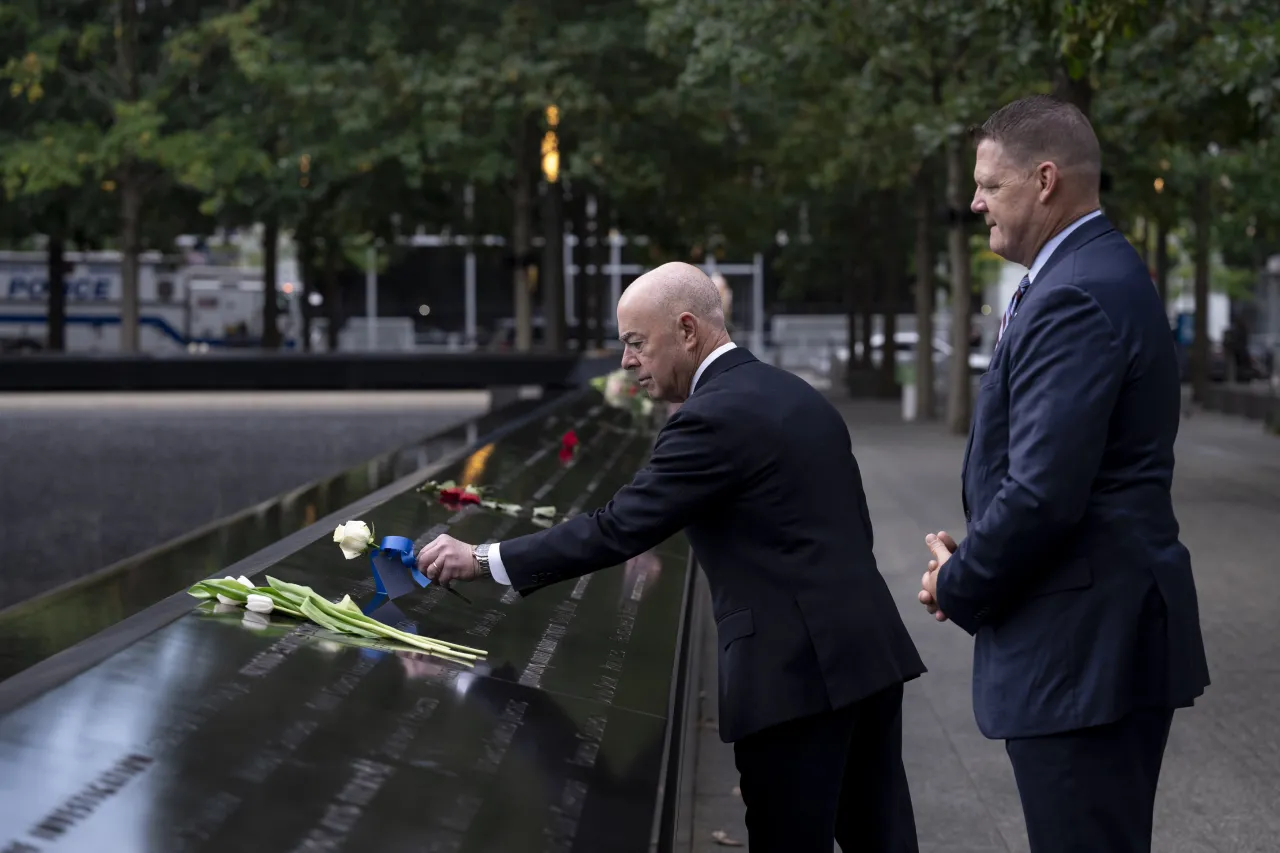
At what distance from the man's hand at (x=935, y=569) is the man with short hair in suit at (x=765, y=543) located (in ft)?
0.66

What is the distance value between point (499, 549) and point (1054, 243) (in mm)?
1433

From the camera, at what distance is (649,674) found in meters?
4.94

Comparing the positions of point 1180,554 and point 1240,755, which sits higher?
point 1180,554

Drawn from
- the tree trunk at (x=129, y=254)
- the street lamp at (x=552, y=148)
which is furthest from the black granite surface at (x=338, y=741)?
the tree trunk at (x=129, y=254)

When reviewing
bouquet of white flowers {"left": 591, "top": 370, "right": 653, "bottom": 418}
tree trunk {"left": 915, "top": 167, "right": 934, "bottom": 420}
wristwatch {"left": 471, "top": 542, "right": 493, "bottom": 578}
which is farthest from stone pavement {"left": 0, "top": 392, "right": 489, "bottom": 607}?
wristwatch {"left": 471, "top": 542, "right": 493, "bottom": 578}

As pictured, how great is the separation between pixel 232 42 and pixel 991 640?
3510 centimetres

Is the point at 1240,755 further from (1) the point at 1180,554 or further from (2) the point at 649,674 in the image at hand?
(1) the point at 1180,554

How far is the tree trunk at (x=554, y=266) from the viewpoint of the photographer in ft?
127

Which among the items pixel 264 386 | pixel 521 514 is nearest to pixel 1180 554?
pixel 521 514

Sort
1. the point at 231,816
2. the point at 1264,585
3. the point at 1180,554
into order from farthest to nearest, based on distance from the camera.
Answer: the point at 1264,585
the point at 1180,554
the point at 231,816

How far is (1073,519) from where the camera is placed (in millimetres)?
3662

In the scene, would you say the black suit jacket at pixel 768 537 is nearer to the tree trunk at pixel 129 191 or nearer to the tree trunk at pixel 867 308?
the tree trunk at pixel 129 191

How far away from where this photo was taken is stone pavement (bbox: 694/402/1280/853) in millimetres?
6758

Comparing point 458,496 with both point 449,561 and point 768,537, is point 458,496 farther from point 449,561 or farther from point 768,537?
point 768,537
